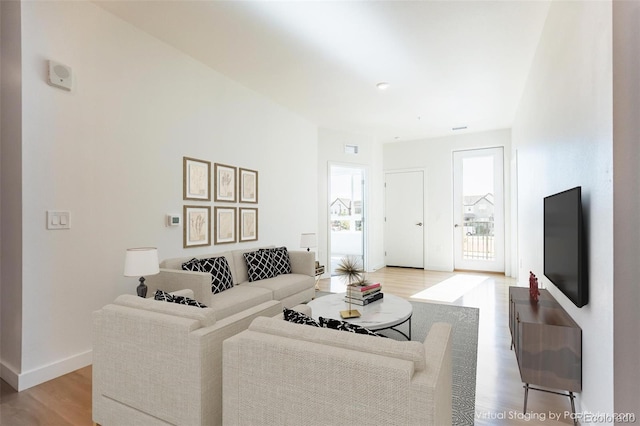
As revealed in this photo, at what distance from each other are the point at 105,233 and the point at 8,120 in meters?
1.05

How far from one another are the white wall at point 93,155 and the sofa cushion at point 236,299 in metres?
0.69

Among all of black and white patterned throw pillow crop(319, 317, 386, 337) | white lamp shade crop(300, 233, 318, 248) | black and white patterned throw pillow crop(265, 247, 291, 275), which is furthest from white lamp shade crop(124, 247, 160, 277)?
white lamp shade crop(300, 233, 318, 248)

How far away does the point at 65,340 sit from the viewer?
8.28ft

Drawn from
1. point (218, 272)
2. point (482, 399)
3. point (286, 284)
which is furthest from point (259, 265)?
point (482, 399)

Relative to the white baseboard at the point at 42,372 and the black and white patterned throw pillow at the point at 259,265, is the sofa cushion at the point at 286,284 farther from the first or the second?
the white baseboard at the point at 42,372

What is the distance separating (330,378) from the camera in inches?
46.3

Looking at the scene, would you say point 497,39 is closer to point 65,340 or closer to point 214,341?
point 214,341

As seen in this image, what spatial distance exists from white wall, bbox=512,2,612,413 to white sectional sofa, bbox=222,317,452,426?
0.82m

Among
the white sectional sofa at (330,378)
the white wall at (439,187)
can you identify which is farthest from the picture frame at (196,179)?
the white wall at (439,187)

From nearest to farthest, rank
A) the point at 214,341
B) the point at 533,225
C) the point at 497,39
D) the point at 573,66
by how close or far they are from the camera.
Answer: the point at 214,341
the point at 573,66
the point at 497,39
the point at 533,225

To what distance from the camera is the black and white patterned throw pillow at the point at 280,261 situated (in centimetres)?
414

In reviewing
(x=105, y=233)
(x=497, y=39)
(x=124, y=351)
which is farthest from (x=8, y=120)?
(x=497, y=39)

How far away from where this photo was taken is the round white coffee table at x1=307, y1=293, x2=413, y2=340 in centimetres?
254

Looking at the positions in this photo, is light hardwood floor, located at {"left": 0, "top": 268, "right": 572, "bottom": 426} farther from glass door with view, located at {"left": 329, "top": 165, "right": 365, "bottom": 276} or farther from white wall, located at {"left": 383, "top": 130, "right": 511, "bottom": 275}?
glass door with view, located at {"left": 329, "top": 165, "right": 365, "bottom": 276}
